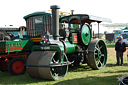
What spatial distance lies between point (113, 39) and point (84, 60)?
19787mm

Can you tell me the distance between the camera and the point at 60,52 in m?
5.43

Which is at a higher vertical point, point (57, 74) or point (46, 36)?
point (46, 36)

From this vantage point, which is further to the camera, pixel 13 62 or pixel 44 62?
pixel 13 62

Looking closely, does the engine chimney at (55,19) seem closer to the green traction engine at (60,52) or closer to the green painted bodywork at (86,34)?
the green traction engine at (60,52)

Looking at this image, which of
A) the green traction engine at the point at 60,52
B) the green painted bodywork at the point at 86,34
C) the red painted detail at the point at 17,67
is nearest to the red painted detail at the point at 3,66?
the red painted detail at the point at 17,67

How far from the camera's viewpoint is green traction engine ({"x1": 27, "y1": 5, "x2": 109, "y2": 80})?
523 centimetres

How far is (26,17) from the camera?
8312 millimetres

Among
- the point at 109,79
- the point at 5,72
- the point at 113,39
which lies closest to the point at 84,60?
the point at 109,79

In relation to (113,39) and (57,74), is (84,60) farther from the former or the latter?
(113,39)

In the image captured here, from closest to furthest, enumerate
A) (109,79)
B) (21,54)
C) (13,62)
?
(109,79) < (13,62) < (21,54)

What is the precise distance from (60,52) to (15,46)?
203 centimetres

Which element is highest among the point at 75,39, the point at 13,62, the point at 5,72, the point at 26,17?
the point at 26,17

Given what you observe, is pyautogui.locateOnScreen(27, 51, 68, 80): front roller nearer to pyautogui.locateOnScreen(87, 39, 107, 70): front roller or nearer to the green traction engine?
the green traction engine

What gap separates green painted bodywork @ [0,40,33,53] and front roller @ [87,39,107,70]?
2.32m
